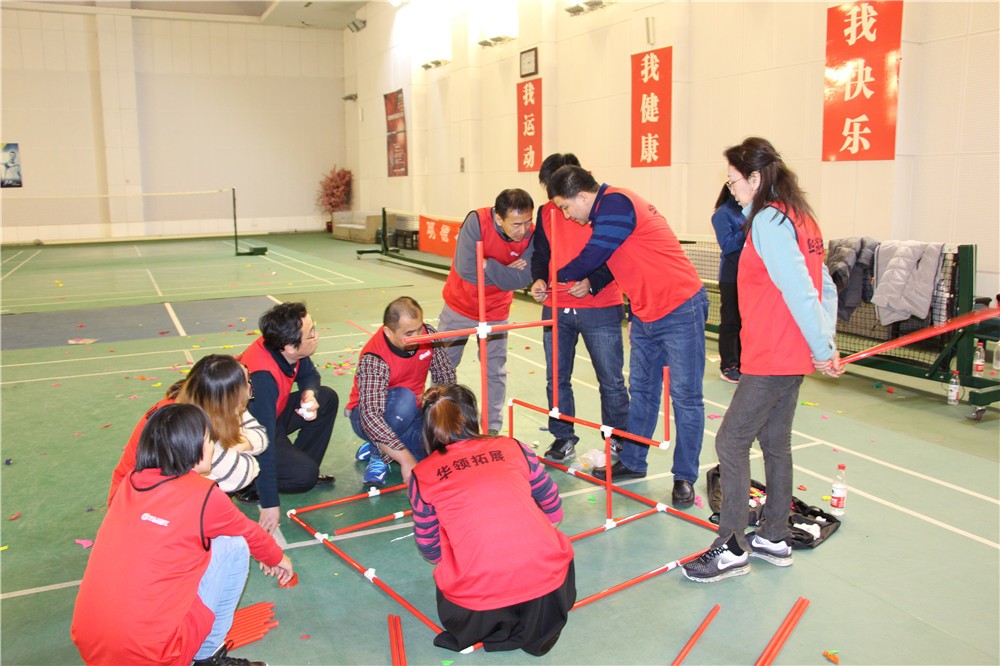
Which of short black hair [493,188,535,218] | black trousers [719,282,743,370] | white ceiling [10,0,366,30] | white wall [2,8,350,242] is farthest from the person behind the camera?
white ceiling [10,0,366,30]

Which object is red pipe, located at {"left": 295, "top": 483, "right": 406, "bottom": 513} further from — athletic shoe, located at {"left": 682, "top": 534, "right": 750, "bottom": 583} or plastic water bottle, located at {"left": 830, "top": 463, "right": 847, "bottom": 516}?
plastic water bottle, located at {"left": 830, "top": 463, "right": 847, "bottom": 516}

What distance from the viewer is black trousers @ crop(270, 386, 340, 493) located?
444 centimetres

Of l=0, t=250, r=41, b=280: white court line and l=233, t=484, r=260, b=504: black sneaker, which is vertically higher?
l=0, t=250, r=41, b=280: white court line

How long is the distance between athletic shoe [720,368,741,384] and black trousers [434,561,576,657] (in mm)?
4241

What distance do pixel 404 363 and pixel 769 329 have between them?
2.07m

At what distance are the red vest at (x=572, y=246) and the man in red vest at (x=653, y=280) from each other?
30 centimetres

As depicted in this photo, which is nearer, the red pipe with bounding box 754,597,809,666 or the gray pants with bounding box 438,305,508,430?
the red pipe with bounding box 754,597,809,666

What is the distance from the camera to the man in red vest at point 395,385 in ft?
13.9

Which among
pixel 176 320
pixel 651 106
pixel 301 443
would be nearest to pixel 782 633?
pixel 301 443

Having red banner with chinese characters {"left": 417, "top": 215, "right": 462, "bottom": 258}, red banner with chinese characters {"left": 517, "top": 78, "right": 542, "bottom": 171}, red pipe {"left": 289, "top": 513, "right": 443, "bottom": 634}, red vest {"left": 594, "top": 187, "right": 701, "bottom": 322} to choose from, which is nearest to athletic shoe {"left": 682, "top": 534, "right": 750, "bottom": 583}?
red pipe {"left": 289, "top": 513, "right": 443, "bottom": 634}

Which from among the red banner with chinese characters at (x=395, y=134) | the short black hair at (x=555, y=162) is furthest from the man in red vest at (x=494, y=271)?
the red banner with chinese characters at (x=395, y=134)

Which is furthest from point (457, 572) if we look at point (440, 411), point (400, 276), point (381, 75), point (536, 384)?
point (381, 75)

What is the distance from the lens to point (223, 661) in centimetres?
281

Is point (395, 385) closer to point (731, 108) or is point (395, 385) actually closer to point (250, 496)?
point (250, 496)
